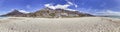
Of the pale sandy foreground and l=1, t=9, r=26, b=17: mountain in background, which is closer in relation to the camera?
the pale sandy foreground

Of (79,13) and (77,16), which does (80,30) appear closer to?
(79,13)

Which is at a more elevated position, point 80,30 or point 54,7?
point 54,7

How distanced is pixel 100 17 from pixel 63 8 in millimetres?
1362

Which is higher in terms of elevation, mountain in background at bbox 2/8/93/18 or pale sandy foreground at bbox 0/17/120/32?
mountain in background at bbox 2/8/93/18

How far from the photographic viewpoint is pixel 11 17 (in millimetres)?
8719

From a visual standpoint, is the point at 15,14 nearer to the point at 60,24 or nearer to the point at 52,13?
the point at 52,13

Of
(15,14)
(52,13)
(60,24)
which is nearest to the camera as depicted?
(60,24)

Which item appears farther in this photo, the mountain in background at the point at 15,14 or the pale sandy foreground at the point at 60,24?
the mountain in background at the point at 15,14

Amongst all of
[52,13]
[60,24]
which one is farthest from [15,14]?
[60,24]

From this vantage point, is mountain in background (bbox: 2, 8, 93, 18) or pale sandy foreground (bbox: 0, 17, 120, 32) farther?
mountain in background (bbox: 2, 8, 93, 18)

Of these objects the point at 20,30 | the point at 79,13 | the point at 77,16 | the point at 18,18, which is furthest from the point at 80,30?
the point at 18,18

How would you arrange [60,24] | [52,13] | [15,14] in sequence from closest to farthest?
[60,24] < [15,14] < [52,13]

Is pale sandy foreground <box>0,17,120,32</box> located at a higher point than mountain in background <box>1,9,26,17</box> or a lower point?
lower

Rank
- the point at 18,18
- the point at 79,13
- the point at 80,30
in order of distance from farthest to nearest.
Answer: the point at 18,18
the point at 79,13
the point at 80,30
